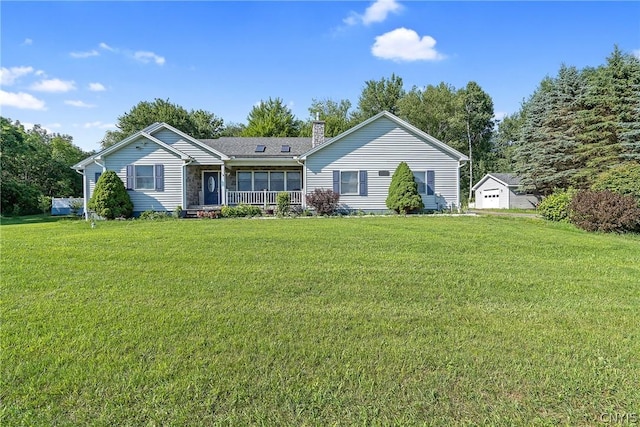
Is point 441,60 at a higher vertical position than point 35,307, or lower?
higher

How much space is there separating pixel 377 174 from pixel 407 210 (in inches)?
98.0

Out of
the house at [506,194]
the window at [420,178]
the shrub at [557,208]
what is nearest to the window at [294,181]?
the window at [420,178]

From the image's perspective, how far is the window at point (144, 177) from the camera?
16938 millimetres

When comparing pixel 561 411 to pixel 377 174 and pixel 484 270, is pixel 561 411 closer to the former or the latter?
pixel 484 270

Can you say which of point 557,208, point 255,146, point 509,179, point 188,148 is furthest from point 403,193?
point 509,179

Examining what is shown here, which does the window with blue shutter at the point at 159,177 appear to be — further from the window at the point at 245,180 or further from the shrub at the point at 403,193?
the shrub at the point at 403,193

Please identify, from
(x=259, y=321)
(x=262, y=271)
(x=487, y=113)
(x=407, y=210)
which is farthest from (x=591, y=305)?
(x=487, y=113)

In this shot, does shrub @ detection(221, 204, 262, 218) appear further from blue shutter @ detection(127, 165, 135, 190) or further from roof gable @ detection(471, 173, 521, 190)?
roof gable @ detection(471, 173, 521, 190)

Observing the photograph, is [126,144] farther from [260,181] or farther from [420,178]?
[420,178]

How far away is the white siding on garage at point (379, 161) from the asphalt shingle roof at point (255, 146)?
88.7 inches

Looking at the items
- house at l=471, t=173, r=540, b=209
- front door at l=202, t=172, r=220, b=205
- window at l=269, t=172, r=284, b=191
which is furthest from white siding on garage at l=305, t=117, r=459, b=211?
house at l=471, t=173, r=540, b=209

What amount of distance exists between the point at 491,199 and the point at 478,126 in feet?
43.6

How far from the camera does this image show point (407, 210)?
54.7ft

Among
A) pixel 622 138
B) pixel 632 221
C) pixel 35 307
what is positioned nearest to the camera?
pixel 35 307
